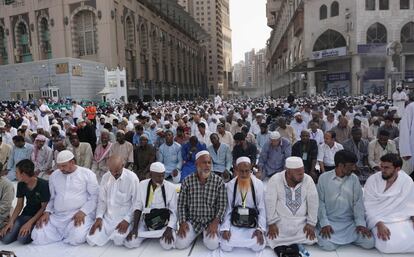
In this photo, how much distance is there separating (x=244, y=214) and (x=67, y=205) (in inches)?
84.1

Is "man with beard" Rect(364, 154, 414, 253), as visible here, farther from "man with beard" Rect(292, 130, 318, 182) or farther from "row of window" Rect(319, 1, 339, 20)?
"row of window" Rect(319, 1, 339, 20)

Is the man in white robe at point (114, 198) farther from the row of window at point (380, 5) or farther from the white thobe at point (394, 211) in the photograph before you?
the row of window at point (380, 5)

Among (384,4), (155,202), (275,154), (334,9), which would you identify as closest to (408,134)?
(275,154)

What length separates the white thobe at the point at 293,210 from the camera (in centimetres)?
370

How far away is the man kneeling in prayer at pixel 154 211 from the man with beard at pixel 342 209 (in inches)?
65.2

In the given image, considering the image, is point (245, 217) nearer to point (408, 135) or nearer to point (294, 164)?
point (294, 164)

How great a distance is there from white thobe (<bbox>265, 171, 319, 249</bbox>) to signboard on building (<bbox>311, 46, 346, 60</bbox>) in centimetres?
3096

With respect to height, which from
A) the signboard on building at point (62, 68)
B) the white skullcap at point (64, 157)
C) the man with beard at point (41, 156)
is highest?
the signboard on building at point (62, 68)

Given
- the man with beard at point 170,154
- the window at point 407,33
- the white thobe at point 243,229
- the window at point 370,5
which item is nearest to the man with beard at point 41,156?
the man with beard at point 170,154

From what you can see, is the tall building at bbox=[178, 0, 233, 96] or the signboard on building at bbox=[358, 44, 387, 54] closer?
the signboard on building at bbox=[358, 44, 387, 54]

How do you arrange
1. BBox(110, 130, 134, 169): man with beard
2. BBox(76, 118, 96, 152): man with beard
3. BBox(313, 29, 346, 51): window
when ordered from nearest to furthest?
BBox(110, 130, 134, 169): man with beard
BBox(76, 118, 96, 152): man with beard
BBox(313, 29, 346, 51): window

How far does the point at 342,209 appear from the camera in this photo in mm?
3787

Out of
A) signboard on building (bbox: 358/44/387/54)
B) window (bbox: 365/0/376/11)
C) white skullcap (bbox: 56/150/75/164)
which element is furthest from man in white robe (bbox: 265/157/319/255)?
window (bbox: 365/0/376/11)

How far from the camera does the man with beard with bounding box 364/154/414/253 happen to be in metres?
3.54
